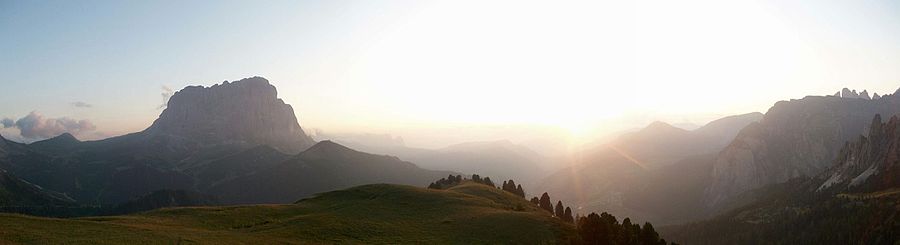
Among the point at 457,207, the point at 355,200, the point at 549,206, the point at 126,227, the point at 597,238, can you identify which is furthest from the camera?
the point at 549,206

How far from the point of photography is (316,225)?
69750mm

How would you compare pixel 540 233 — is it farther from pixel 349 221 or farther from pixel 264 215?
pixel 264 215

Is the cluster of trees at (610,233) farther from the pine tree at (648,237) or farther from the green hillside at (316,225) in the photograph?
the green hillside at (316,225)

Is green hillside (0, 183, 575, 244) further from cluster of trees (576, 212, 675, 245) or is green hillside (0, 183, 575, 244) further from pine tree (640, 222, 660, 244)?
pine tree (640, 222, 660, 244)

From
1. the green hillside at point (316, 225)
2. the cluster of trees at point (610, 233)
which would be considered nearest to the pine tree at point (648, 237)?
the cluster of trees at point (610, 233)

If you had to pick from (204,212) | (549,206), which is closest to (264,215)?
(204,212)

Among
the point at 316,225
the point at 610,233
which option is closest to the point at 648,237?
the point at 610,233

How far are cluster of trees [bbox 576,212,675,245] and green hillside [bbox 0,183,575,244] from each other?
2.72 meters

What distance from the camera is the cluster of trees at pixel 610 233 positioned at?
6625 cm

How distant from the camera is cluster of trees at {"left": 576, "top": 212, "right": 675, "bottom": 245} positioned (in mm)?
66250

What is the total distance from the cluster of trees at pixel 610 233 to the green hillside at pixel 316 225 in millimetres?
2715

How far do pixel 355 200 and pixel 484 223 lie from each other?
37366 millimetres

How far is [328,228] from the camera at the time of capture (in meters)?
67.9

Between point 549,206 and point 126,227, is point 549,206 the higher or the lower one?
the lower one
